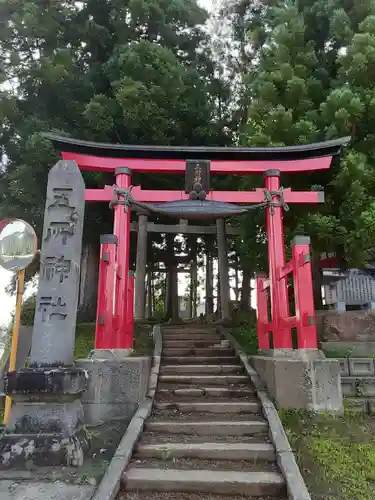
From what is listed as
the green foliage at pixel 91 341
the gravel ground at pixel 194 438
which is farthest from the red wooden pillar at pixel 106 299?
the gravel ground at pixel 194 438

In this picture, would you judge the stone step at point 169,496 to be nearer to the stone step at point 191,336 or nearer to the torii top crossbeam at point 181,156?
the stone step at point 191,336

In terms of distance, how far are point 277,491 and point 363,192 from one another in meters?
6.24

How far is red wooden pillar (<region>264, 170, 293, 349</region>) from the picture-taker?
22.6 ft

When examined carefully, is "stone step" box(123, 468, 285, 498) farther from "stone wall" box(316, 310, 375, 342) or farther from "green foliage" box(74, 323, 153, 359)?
"stone wall" box(316, 310, 375, 342)

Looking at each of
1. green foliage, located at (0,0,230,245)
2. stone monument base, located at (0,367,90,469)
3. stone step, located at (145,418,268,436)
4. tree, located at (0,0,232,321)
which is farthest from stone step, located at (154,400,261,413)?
green foliage, located at (0,0,230,245)

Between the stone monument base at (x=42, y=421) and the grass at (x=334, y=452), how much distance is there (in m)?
2.53

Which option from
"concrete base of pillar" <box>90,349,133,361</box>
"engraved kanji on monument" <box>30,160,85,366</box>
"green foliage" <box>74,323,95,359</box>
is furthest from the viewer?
"green foliage" <box>74,323,95,359</box>

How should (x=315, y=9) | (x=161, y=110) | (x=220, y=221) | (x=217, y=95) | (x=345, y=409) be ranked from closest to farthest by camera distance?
(x=345, y=409) → (x=315, y=9) → (x=161, y=110) → (x=220, y=221) → (x=217, y=95)

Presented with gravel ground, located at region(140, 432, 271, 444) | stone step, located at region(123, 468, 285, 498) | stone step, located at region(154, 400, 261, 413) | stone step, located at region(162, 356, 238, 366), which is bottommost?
stone step, located at region(123, 468, 285, 498)

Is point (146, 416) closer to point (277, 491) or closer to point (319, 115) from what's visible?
point (277, 491)

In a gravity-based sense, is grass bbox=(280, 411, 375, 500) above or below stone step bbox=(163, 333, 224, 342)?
below

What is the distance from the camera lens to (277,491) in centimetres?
379

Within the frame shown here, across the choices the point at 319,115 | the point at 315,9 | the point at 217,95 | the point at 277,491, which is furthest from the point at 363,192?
the point at 217,95

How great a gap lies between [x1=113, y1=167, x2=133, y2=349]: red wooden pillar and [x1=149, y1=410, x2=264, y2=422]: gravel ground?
155 cm
